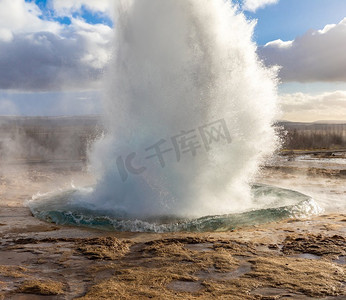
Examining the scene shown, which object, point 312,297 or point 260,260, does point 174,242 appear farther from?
point 312,297

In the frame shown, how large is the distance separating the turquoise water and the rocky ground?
27cm

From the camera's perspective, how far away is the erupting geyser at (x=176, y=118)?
24.3 ft

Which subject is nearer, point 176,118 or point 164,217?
point 164,217

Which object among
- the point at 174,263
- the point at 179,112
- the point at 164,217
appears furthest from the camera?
the point at 179,112

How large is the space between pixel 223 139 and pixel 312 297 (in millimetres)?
4605

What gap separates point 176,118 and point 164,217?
Result: 2076mm

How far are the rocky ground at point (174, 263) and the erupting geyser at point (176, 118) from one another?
1419 millimetres

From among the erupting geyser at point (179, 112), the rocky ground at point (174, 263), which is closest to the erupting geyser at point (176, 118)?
the erupting geyser at point (179, 112)

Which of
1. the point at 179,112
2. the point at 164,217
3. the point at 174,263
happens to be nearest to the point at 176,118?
the point at 179,112

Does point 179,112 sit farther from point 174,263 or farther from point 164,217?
point 174,263

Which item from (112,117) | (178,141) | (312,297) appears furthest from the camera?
(112,117)

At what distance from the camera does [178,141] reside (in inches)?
295

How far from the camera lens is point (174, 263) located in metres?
4.40

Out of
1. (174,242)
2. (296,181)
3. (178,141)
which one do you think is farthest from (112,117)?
(296,181)
